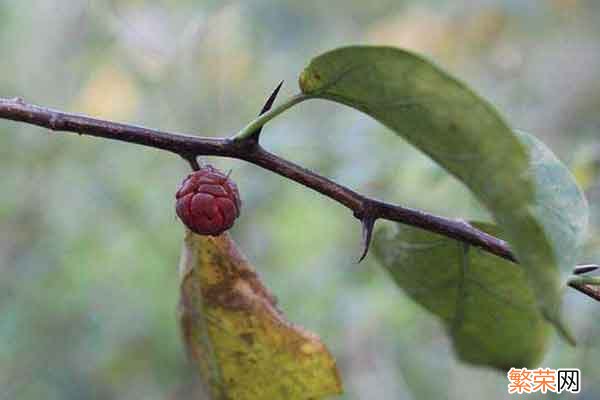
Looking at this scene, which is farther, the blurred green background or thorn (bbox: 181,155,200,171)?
the blurred green background

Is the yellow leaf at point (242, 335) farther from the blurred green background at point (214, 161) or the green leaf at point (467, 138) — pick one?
the blurred green background at point (214, 161)

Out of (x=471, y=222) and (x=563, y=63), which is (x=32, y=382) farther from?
(x=471, y=222)

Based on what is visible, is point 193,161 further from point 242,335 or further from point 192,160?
point 242,335

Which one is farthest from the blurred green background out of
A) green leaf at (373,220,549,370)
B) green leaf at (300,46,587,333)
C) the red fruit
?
green leaf at (300,46,587,333)

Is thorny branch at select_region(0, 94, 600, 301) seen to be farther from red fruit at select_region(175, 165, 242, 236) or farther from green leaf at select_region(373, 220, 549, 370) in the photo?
green leaf at select_region(373, 220, 549, 370)

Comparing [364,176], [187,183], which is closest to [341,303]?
[364,176]

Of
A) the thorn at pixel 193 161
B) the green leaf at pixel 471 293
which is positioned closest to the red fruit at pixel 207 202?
the thorn at pixel 193 161
